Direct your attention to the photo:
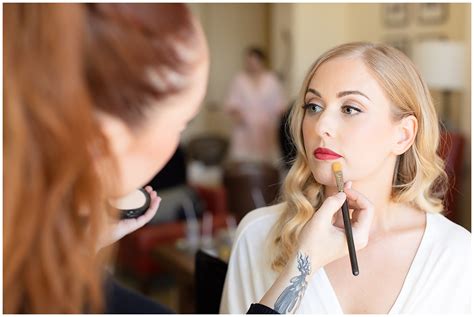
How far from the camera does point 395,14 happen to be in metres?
3.93

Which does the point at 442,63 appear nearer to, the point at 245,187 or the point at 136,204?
the point at 245,187

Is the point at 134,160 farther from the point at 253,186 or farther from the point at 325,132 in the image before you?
the point at 253,186

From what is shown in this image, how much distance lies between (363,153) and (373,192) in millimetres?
87

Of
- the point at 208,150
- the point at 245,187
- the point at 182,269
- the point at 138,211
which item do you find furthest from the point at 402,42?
the point at 138,211

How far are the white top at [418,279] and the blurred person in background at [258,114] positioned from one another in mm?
3903

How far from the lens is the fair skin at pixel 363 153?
83 centimetres

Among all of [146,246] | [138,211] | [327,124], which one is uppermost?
[327,124]

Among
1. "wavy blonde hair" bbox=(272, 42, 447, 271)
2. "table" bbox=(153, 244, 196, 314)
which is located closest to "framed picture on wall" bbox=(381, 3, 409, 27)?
"table" bbox=(153, 244, 196, 314)

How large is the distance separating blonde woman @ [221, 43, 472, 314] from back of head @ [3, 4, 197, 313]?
33cm

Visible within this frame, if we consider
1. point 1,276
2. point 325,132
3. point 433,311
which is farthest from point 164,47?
point 433,311

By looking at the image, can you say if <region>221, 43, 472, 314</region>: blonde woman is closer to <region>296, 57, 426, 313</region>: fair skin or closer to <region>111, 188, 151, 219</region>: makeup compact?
<region>296, 57, 426, 313</region>: fair skin

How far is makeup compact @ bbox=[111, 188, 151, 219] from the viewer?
838 millimetres

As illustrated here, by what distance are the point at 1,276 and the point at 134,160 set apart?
0.52 feet

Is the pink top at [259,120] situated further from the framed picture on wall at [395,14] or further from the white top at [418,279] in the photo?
the white top at [418,279]
